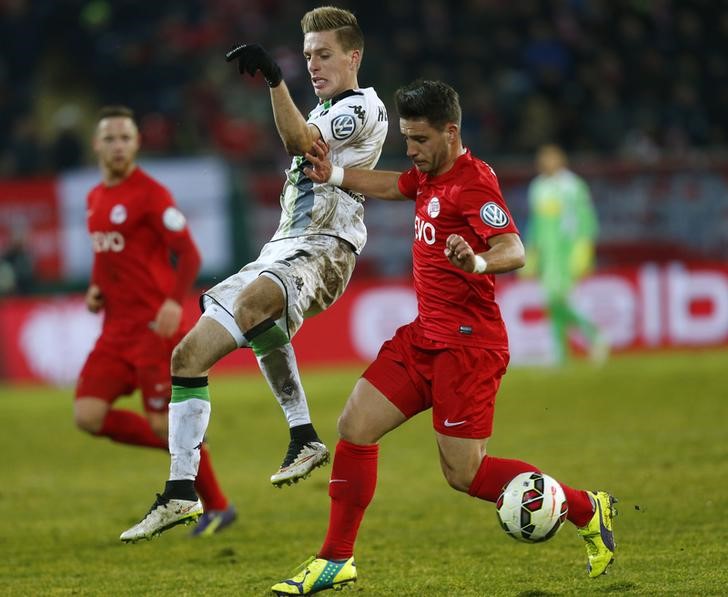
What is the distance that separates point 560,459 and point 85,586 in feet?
15.5

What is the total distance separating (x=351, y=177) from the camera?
243 inches

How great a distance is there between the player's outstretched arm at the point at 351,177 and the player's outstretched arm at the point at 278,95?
12 centimetres

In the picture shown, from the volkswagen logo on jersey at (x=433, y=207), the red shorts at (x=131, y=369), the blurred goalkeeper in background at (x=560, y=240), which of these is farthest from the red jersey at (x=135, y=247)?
the blurred goalkeeper in background at (x=560, y=240)

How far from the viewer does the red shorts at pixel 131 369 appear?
7816 mm

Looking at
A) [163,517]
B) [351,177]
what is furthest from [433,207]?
[163,517]

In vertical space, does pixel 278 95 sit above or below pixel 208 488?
above

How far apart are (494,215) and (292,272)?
1.05m

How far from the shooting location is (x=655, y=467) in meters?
9.41

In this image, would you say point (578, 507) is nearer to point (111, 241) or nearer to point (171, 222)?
point (171, 222)

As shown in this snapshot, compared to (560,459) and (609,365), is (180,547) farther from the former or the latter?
(609,365)

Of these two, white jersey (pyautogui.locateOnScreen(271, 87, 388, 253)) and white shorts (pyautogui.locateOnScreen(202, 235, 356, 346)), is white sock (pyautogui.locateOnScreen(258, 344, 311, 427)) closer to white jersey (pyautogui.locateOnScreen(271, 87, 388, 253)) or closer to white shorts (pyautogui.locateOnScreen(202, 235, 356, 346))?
white shorts (pyautogui.locateOnScreen(202, 235, 356, 346))

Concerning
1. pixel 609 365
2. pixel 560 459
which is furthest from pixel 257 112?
pixel 560 459

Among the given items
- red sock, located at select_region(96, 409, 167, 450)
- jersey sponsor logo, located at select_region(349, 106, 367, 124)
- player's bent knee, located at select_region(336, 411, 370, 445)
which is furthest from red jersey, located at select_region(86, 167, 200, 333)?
player's bent knee, located at select_region(336, 411, 370, 445)

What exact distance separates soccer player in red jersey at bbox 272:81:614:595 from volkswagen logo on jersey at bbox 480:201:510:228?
0.04ft
